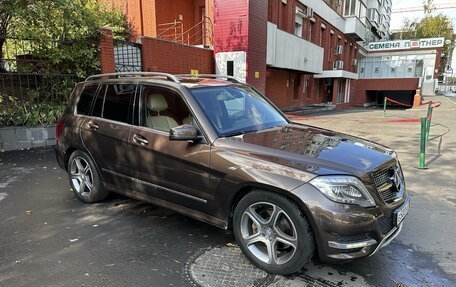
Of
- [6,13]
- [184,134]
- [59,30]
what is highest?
[6,13]

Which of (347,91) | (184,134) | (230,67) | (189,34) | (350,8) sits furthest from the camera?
(347,91)

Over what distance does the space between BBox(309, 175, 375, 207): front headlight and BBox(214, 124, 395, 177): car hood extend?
0.06m

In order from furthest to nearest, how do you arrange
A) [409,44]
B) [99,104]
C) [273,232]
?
1. [409,44]
2. [99,104]
3. [273,232]

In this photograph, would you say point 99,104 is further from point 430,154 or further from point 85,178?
point 430,154

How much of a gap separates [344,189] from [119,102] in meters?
2.95

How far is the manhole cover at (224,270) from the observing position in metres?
2.90

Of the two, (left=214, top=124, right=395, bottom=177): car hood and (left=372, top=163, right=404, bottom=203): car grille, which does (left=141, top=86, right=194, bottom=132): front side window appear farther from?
(left=372, top=163, right=404, bottom=203): car grille

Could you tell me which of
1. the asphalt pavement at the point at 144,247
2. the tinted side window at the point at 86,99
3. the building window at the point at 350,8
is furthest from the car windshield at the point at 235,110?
the building window at the point at 350,8

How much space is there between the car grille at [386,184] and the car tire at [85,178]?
342 centimetres

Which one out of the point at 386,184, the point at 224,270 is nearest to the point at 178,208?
the point at 224,270

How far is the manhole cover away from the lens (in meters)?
2.90

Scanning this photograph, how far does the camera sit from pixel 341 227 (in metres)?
2.63

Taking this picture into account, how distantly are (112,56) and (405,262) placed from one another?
30.2ft

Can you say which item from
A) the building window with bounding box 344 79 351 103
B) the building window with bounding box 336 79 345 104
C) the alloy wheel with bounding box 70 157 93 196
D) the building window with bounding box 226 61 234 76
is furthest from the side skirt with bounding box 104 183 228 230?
the building window with bounding box 344 79 351 103
